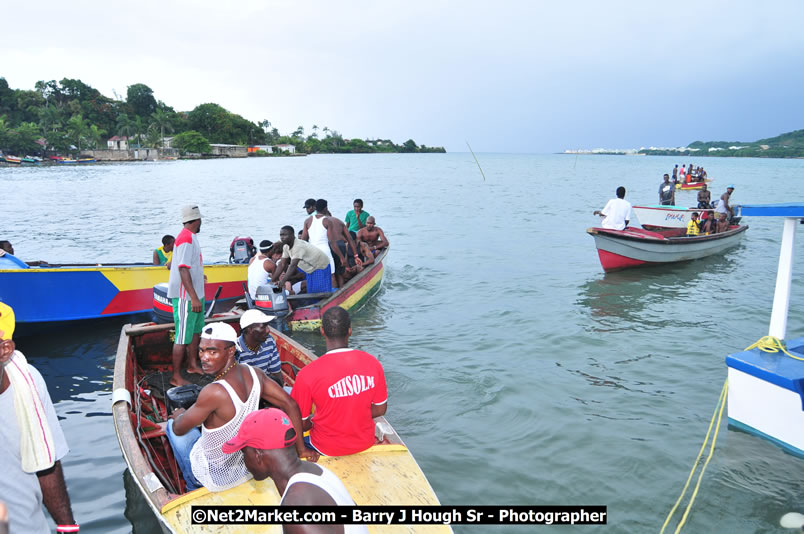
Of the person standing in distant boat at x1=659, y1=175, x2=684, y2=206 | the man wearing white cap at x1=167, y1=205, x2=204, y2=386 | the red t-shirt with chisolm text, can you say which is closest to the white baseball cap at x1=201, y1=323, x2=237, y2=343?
the red t-shirt with chisolm text

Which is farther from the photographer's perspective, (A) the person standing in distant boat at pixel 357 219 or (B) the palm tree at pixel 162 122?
(B) the palm tree at pixel 162 122

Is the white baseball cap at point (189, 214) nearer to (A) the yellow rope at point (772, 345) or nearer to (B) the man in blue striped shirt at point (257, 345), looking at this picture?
(B) the man in blue striped shirt at point (257, 345)

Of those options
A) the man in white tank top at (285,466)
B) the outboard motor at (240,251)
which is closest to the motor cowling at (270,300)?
the outboard motor at (240,251)

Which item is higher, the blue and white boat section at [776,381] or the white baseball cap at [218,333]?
the white baseball cap at [218,333]

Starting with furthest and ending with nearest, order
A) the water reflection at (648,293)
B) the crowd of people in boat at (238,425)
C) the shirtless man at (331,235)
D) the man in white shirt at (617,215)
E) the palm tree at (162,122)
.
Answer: the palm tree at (162,122), the man in white shirt at (617,215), the water reflection at (648,293), the shirtless man at (331,235), the crowd of people in boat at (238,425)

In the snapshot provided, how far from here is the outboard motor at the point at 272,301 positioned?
8.18 metres

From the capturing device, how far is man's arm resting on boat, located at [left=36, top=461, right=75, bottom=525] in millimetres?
2484

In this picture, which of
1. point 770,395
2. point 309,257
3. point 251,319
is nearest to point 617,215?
point 309,257

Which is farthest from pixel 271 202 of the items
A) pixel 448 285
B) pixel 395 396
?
pixel 395 396

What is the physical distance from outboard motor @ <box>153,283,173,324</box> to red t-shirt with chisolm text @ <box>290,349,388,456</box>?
5371 mm

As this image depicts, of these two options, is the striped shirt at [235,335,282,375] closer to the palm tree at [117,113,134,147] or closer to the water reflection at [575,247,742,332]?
the water reflection at [575,247,742,332]

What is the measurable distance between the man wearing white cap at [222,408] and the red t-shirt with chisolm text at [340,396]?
0.14 metres

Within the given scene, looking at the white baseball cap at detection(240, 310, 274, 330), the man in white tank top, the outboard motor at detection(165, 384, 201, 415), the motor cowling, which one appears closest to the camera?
the man in white tank top

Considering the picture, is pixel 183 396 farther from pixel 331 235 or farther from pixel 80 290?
pixel 80 290
